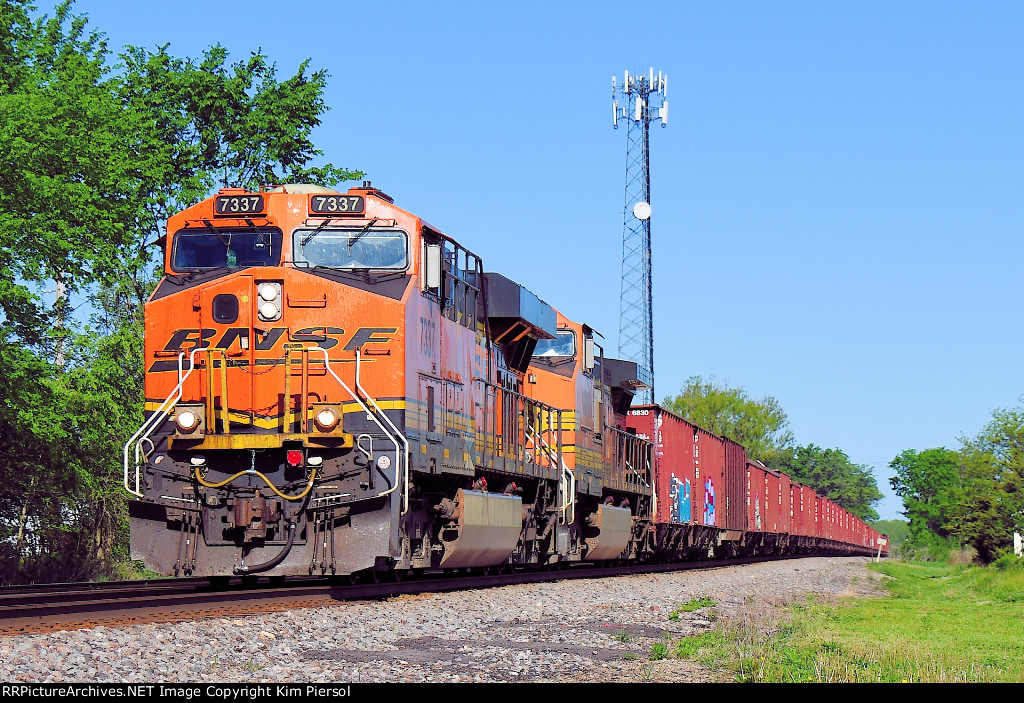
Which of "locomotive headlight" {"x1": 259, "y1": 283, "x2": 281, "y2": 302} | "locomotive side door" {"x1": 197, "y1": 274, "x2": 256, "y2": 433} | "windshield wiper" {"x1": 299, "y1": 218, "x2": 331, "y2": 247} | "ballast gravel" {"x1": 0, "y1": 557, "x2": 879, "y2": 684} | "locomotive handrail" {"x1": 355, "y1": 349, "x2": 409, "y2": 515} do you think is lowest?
"ballast gravel" {"x1": 0, "y1": 557, "x2": 879, "y2": 684}

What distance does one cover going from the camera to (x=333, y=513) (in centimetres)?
1321

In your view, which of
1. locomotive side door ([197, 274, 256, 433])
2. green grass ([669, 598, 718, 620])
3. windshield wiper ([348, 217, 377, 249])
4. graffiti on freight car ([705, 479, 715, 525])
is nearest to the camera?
locomotive side door ([197, 274, 256, 433])

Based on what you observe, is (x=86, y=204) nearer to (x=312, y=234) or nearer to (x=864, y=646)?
(x=312, y=234)

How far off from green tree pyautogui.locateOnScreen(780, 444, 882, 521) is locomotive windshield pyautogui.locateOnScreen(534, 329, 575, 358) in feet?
459

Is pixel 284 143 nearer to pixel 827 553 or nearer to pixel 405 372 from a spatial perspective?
pixel 405 372

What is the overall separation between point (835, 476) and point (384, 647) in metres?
172

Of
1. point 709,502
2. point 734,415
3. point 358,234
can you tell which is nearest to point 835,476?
point 734,415

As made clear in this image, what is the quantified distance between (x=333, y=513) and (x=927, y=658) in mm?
6452

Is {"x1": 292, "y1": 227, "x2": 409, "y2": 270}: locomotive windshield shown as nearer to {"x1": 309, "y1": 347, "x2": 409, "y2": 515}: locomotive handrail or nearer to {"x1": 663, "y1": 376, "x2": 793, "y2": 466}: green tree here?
{"x1": 309, "y1": 347, "x2": 409, "y2": 515}: locomotive handrail

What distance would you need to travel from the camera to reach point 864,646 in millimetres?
10953

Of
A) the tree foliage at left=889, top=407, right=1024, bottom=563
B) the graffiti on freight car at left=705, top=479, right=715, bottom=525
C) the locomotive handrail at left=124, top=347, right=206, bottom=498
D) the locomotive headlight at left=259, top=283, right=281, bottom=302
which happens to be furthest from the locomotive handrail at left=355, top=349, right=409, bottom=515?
the tree foliage at left=889, top=407, right=1024, bottom=563

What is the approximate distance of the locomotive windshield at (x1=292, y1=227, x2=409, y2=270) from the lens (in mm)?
14289

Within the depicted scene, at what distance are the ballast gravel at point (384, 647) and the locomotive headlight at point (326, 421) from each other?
6.54ft
